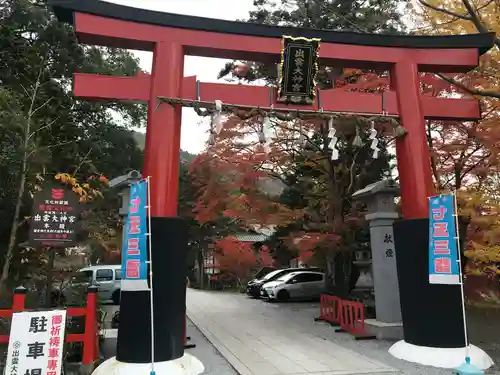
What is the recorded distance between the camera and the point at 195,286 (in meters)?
33.1

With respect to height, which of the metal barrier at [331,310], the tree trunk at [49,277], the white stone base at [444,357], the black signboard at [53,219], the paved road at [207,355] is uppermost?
the black signboard at [53,219]

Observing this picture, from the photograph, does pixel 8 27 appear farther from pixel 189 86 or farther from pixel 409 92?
pixel 409 92

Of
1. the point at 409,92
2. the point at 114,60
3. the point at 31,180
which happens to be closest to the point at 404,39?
the point at 409,92

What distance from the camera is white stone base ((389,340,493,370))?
7445mm

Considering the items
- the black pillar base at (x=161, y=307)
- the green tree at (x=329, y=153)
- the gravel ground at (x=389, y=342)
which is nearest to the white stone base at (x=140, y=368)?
the black pillar base at (x=161, y=307)

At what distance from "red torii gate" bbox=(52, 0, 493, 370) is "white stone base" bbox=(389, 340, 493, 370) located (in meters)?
0.16

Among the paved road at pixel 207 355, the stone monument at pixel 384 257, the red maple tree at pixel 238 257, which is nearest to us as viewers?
the paved road at pixel 207 355

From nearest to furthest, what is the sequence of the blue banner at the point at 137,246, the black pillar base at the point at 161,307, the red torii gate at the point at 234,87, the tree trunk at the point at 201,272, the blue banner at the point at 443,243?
the blue banner at the point at 137,246
the black pillar base at the point at 161,307
the blue banner at the point at 443,243
the red torii gate at the point at 234,87
the tree trunk at the point at 201,272

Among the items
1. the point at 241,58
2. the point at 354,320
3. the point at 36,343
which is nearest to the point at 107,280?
the point at 354,320

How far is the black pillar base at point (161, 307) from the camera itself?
6.74 m

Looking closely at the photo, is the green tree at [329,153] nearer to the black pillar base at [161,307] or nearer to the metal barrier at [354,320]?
the metal barrier at [354,320]

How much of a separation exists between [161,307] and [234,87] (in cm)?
420

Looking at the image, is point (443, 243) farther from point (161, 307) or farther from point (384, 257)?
point (161, 307)

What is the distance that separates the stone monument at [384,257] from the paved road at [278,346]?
4.96ft
